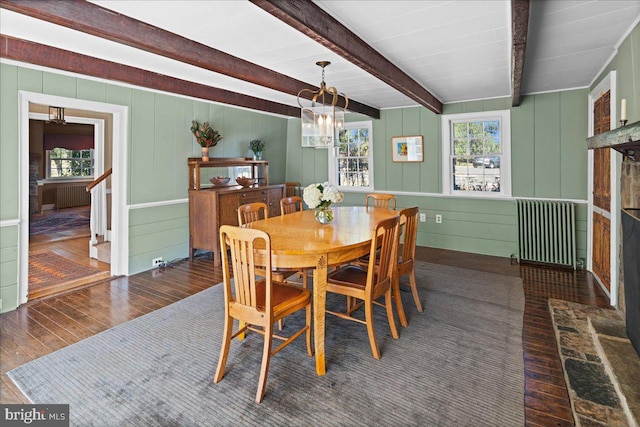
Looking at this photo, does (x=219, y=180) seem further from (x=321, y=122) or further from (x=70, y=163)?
(x=70, y=163)

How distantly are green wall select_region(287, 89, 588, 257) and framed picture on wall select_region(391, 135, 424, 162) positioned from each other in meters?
0.09

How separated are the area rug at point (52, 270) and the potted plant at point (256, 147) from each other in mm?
2920

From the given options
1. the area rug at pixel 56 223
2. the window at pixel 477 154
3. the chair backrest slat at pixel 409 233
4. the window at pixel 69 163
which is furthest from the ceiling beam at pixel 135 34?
the window at pixel 69 163

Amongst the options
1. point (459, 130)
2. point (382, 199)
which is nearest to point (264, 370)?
point (382, 199)

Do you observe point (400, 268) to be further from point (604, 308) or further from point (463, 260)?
point (463, 260)

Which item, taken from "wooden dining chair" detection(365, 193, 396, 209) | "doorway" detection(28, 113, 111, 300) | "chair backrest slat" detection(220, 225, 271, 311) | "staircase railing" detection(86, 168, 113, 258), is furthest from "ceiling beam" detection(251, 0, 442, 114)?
"staircase railing" detection(86, 168, 113, 258)

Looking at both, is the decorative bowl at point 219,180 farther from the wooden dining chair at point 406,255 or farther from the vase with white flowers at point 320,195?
the wooden dining chair at point 406,255

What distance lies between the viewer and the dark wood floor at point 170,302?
2.12 metres

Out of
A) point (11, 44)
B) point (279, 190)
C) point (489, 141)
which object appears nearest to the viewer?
point (11, 44)

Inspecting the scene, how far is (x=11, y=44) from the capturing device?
2.79 m

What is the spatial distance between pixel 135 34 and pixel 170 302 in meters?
2.41

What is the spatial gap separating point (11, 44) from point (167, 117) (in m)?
1.99

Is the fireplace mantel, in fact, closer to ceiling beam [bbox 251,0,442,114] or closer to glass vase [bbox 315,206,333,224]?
ceiling beam [bbox 251,0,442,114]

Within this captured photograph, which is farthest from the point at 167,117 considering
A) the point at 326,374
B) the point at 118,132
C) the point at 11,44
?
the point at 326,374
